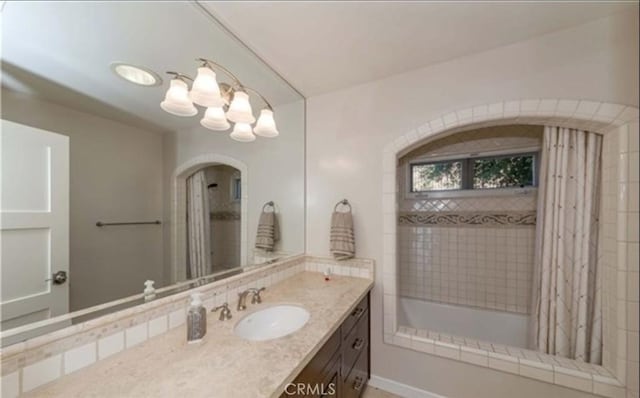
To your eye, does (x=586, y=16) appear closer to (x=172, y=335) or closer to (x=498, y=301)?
(x=498, y=301)

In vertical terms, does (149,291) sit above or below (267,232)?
below

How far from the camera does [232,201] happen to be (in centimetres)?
189

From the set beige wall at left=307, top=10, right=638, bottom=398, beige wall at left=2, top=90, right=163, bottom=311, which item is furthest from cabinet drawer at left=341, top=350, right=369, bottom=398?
beige wall at left=2, top=90, right=163, bottom=311

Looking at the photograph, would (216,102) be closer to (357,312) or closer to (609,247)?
(357,312)

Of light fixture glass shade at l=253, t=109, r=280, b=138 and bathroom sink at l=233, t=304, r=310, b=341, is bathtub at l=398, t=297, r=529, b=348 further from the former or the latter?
light fixture glass shade at l=253, t=109, r=280, b=138

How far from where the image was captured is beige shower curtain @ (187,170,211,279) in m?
1.41

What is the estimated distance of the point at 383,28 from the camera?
54.2 inches

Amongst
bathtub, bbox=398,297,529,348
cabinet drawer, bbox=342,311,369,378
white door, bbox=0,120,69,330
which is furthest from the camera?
bathtub, bbox=398,297,529,348

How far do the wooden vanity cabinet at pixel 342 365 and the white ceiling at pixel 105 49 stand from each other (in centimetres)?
142

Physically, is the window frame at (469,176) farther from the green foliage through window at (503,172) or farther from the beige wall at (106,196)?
the beige wall at (106,196)

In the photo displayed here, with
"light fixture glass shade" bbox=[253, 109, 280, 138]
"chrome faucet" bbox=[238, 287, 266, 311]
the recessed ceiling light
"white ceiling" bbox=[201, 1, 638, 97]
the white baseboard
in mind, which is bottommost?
the white baseboard

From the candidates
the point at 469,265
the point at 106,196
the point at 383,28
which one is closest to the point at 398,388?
the point at 469,265

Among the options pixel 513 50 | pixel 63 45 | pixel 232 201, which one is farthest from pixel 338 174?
pixel 63 45

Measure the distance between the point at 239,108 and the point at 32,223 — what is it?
98 centimetres
